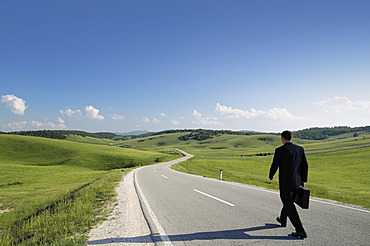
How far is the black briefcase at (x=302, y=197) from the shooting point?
A: 16.9 ft

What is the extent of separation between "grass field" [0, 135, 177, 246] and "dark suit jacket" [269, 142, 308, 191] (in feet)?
17.3

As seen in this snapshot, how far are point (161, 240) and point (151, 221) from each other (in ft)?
5.56

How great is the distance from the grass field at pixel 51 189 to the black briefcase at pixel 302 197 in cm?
542

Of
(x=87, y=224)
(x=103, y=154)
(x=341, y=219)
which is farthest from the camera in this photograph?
(x=103, y=154)

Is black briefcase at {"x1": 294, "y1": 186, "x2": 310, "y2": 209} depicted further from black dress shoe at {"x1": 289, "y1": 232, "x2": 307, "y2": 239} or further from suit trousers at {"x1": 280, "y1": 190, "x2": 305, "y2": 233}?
black dress shoe at {"x1": 289, "y1": 232, "x2": 307, "y2": 239}

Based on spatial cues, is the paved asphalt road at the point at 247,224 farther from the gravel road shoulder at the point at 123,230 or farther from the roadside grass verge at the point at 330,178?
the roadside grass verge at the point at 330,178

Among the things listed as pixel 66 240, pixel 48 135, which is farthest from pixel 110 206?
pixel 48 135

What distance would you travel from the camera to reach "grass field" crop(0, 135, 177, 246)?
21.9 feet

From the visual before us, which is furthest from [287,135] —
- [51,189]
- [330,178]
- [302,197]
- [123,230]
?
[330,178]

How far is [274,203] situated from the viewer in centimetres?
870

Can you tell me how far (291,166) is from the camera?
5.33 m

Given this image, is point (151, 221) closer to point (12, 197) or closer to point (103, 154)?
point (12, 197)

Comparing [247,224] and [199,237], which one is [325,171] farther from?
[199,237]

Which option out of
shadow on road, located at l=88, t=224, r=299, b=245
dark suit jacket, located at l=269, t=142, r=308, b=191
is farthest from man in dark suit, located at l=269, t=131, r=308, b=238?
shadow on road, located at l=88, t=224, r=299, b=245
